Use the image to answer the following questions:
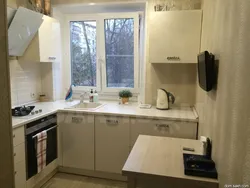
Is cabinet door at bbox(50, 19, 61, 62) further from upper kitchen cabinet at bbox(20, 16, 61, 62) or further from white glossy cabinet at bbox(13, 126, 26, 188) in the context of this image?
white glossy cabinet at bbox(13, 126, 26, 188)

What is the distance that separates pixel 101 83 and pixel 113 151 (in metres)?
1.13

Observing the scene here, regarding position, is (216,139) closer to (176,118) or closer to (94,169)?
(176,118)

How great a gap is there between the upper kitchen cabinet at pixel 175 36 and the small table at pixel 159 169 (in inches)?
44.4

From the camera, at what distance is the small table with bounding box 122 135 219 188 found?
1256mm

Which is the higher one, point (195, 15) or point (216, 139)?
point (195, 15)

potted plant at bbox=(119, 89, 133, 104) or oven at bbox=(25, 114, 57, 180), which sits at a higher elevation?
potted plant at bbox=(119, 89, 133, 104)

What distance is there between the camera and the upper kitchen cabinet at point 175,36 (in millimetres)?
2383

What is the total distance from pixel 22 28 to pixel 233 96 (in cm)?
230

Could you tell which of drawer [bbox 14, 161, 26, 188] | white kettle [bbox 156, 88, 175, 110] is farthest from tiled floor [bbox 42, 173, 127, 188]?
white kettle [bbox 156, 88, 175, 110]

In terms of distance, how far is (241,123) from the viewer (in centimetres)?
84

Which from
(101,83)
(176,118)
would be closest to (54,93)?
(101,83)

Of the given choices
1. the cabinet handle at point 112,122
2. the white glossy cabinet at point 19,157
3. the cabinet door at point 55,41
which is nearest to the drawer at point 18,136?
the white glossy cabinet at point 19,157

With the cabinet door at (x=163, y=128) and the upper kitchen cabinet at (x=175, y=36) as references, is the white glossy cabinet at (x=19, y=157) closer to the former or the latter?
the cabinet door at (x=163, y=128)

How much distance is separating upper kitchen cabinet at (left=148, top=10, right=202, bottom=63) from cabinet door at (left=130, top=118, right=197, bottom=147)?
0.71 m
